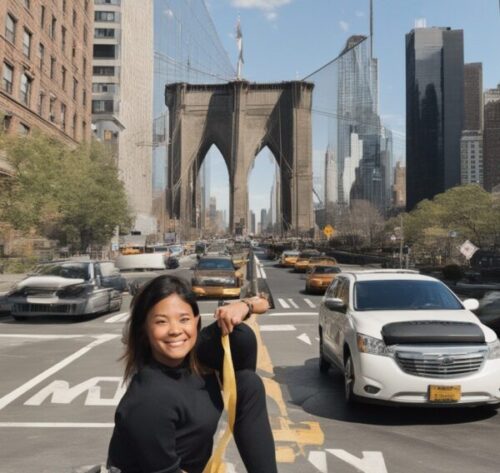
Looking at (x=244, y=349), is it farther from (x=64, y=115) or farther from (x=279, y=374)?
(x=64, y=115)

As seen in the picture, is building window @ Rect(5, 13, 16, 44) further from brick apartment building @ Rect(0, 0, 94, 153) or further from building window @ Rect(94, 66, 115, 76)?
building window @ Rect(94, 66, 115, 76)

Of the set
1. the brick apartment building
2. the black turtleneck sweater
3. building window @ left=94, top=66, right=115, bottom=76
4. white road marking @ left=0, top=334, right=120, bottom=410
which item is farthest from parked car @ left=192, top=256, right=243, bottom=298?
building window @ left=94, top=66, right=115, bottom=76

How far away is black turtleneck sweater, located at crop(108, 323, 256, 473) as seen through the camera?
81.4 inches

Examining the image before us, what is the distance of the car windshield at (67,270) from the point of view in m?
15.1

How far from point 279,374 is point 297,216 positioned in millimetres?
146246

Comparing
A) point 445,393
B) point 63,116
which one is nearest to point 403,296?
point 445,393

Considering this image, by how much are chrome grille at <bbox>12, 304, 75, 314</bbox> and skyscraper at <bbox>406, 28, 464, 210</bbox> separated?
17064 cm

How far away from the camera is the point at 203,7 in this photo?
195 meters

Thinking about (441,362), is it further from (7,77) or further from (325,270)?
(7,77)

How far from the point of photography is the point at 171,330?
2293mm

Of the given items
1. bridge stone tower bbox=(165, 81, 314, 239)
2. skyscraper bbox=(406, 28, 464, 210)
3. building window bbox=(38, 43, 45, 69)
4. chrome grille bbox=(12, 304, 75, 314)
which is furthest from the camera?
skyscraper bbox=(406, 28, 464, 210)

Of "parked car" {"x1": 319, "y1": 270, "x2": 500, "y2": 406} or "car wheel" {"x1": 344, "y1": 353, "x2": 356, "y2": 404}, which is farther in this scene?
"car wheel" {"x1": 344, "y1": 353, "x2": 356, "y2": 404}

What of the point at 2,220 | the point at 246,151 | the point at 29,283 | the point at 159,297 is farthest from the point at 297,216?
the point at 159,297

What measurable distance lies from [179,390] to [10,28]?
42.5 meters
